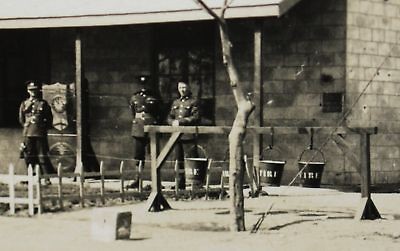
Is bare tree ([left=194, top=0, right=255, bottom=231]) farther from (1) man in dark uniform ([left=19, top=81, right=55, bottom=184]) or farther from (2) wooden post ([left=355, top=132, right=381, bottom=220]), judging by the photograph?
(1) man in dark uniform ([left=19, top=81, right=55, bottom=184])

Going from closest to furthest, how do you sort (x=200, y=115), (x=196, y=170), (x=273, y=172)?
(x=273, y=172) → (x=196, y=170) → (x=200, y=115)

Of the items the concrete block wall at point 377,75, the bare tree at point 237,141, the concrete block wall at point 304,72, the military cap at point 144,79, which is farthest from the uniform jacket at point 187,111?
the bare tree at point 237,141

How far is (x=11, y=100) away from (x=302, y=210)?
8.78 m

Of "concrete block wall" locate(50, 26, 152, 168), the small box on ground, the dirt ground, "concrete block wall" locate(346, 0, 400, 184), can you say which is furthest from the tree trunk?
"concrete block wall" locate(50, 26, 152, 168)

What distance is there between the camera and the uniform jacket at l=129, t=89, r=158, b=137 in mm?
14641

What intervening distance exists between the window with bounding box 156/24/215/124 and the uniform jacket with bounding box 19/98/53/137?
262 centimetres

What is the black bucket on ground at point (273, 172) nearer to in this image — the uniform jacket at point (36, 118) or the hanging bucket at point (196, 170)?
the hanging bucket at point (196, 170)

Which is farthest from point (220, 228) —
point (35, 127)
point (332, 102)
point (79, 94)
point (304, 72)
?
point (79, 94)

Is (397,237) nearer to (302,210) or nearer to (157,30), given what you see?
(302,210)

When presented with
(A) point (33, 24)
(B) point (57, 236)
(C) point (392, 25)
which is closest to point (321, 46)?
(C) point (392, 25)

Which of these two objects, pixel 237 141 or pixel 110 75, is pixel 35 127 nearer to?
pixel 110 75

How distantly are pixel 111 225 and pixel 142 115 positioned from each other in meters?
6.38

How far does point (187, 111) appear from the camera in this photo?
1351 centimetres

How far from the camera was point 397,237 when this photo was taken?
855 centimetres
